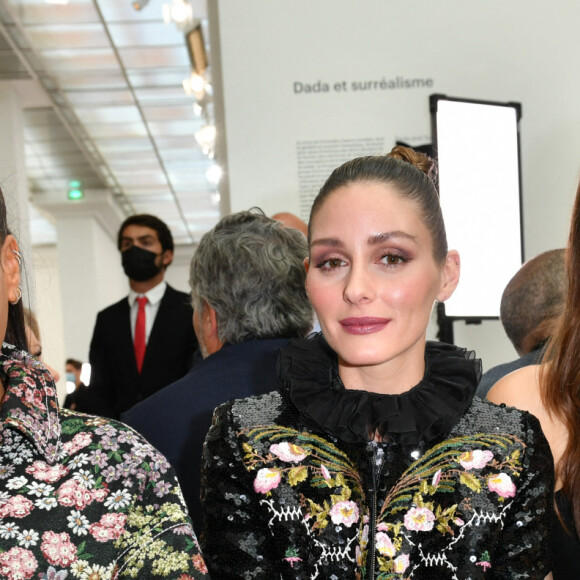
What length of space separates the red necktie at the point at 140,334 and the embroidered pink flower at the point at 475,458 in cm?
326

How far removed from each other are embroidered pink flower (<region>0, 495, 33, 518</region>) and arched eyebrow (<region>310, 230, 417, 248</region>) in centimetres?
70

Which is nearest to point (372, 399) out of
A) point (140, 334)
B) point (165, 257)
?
point (140, 334)

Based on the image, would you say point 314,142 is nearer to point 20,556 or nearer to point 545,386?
point 545,386

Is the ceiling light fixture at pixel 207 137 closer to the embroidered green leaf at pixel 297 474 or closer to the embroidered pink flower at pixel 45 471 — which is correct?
the embroidered green leaf at pixel 297 474

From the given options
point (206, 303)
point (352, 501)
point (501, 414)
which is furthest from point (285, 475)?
point (206, 303)

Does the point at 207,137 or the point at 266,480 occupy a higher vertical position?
the point at 207,137

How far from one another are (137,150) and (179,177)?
1.61 m

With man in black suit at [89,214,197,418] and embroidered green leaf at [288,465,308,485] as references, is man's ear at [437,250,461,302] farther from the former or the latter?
man in black suit at [89,214,197,418]

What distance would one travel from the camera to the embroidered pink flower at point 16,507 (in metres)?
1.32

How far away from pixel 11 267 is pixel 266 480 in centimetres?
56

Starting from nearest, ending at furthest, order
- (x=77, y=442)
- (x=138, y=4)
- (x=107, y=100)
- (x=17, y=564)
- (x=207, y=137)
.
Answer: (x=17, y=564), (x=77, y=442), (x=138, y=4), (x=207, y=137), (x=107, y=100)

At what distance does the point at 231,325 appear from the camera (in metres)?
2.71

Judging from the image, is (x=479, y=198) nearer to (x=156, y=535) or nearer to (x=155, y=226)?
(x=155, y=226)

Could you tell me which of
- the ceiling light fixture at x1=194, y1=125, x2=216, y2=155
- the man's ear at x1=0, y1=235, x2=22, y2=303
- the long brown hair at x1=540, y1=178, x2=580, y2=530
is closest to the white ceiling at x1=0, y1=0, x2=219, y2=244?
the ceiling light fixture at x1=194, y1=125, x2=216, y2=155
